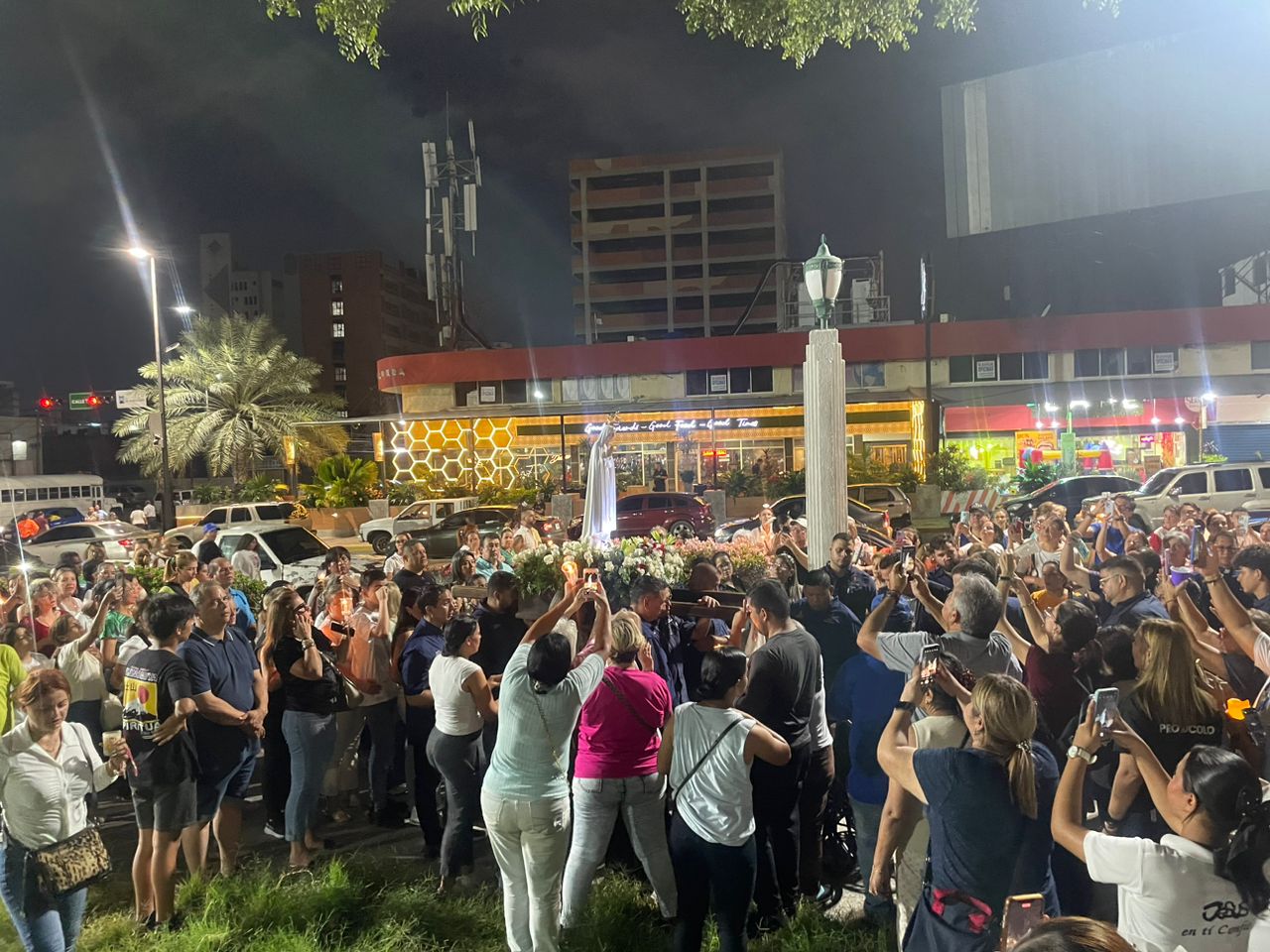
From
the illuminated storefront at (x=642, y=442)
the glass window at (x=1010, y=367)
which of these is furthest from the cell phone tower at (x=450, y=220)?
the glass window at (x=1010, y=367)

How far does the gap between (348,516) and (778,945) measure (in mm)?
27035

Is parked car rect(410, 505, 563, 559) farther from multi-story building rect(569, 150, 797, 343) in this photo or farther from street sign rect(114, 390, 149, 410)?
multi-story building rect(569, 150, 797, 343)

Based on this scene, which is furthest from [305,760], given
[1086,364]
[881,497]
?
[1086,364]

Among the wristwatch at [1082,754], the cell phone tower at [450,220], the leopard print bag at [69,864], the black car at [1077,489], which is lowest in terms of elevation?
the leopard print bag at [69,864]

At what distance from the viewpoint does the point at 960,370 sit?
104ft

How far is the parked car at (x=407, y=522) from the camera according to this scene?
2331cm

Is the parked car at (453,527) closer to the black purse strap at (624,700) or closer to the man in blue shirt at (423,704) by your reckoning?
the man in blue shirt at (423,704)

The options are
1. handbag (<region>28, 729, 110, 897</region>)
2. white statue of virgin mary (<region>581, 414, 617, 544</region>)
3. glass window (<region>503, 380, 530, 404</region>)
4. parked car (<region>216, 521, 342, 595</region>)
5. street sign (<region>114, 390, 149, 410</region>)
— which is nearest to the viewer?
handbag (<region>28, 729, 110, 897</region>)

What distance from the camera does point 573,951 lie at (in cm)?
418

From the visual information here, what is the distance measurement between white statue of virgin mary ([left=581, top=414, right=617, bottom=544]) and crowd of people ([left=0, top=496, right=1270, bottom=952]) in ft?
9.87

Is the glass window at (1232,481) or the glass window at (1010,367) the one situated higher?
the glass window at (1010,367)

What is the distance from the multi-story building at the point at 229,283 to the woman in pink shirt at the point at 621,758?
9209cm

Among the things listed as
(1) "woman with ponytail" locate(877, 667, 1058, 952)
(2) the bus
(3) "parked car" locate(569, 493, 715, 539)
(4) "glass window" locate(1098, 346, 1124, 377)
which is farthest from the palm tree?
(1) "woman with ponytail" locate(877, 667, 1058, 952)

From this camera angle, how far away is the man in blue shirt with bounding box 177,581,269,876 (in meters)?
4.67
